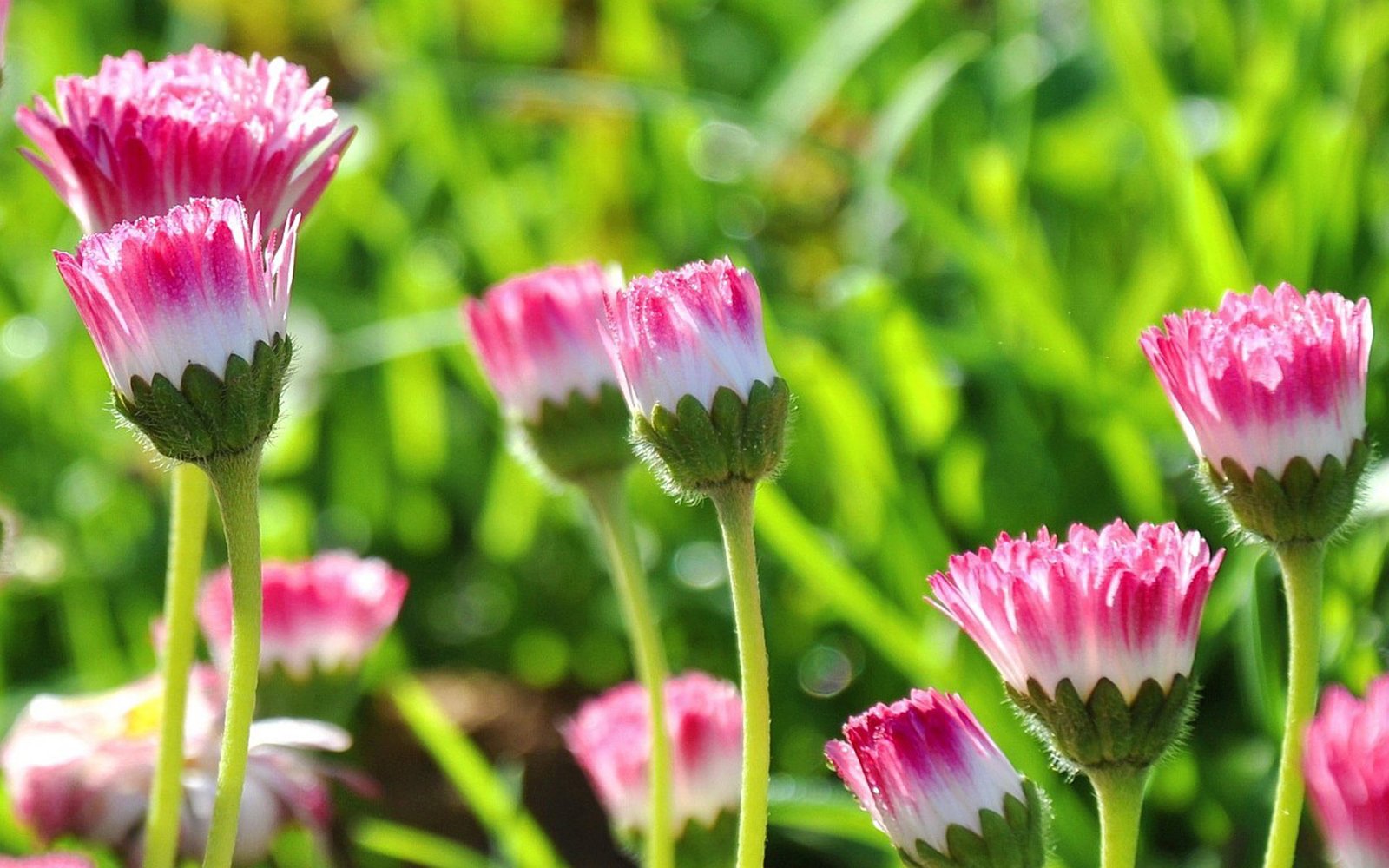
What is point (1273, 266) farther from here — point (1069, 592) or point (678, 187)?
point (1069, 592)

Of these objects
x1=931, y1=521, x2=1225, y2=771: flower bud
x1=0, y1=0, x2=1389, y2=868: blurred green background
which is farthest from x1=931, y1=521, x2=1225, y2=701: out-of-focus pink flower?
x1=0, y1=0, x2=1389, y2=868: blurred green background

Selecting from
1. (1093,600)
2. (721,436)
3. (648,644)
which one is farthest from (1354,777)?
(648,644)

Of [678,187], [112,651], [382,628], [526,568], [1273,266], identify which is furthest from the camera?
[678,187]

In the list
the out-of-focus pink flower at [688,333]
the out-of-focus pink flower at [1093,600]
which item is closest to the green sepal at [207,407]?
the out-of-focus pink flower at [688,333]

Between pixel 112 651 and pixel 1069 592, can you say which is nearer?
pixel 1069 592

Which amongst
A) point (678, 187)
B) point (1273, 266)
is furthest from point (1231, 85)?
point (678, 187)

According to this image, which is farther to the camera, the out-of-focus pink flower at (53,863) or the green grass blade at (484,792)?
the green grass blade at (484,792)

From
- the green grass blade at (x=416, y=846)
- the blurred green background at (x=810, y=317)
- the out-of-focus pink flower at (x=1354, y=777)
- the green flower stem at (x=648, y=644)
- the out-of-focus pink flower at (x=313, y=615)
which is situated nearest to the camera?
the out-of-focus pink flower at (x=1354, y=777)

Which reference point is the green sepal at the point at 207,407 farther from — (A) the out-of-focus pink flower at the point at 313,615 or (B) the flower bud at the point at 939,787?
(A) the out-of-focus pink flower at the point at 313,615
